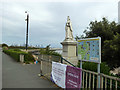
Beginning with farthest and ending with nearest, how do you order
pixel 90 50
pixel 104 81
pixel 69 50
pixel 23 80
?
pixel 69 50 < pixel 23 80 < pixel 90 50 < pixel 104 81

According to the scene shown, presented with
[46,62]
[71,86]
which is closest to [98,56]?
[71,86]

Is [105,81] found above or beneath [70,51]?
beneath

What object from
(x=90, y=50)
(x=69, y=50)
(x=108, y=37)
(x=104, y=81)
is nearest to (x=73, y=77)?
(x=104, y=81)

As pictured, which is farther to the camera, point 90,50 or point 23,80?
point 23,80

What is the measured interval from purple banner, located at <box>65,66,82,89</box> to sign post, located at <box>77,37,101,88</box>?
542mm

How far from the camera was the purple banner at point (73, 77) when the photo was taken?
3283 millimetres

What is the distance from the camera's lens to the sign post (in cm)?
303

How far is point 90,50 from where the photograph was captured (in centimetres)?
333

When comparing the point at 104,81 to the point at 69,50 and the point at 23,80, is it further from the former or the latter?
the point at 69,50

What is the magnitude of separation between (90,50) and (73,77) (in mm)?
1108

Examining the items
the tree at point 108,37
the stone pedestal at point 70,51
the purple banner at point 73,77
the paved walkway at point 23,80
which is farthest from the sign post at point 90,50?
the stone pedestal at point 70,51

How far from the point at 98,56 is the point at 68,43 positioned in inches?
235

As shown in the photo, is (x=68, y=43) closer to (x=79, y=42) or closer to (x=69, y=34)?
(x=69, y=34)

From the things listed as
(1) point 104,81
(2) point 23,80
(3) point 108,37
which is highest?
(3) point 108,37
